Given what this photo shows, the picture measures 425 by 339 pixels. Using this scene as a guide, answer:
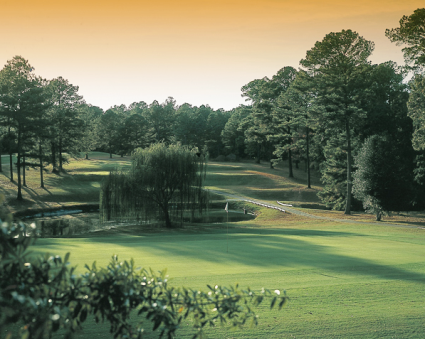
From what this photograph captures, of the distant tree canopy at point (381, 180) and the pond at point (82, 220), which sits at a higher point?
the distant tree canopy at point (381, 180)

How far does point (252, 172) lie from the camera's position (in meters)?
65.3

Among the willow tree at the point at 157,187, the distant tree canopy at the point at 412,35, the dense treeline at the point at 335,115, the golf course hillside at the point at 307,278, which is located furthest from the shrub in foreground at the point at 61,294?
the distant tree canopy at the point at 412,35

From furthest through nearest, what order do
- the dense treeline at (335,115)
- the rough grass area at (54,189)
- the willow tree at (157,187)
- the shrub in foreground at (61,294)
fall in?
1. the rough grass area at (54,189)
2. the dense treeline at (335,115)
3. the willow tree at (157,187)
4. the shrub in foreground at (61,294)

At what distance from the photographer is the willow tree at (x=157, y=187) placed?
29.3m

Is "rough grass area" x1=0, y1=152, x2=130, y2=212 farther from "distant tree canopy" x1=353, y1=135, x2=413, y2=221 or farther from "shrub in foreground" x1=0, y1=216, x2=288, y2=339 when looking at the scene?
"shrub in foreground" x1=0, y1=216, x2=288, y2=339

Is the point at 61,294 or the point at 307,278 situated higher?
the point at 61,294

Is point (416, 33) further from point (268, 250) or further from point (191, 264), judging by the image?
point (191, 264)

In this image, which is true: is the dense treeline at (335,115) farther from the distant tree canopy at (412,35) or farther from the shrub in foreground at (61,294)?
the shrub in foreground at (61,294)

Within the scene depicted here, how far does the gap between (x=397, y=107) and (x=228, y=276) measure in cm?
4615

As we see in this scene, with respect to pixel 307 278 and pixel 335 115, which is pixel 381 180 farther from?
pixel 307 278

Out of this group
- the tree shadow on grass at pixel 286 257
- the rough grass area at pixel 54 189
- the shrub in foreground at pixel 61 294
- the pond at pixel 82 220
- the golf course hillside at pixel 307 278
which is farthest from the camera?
the rough grass area at pixel 54 189

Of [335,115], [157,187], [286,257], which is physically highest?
[335,115]

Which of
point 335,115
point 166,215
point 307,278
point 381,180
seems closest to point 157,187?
point 166,215

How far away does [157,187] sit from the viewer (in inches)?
1161
